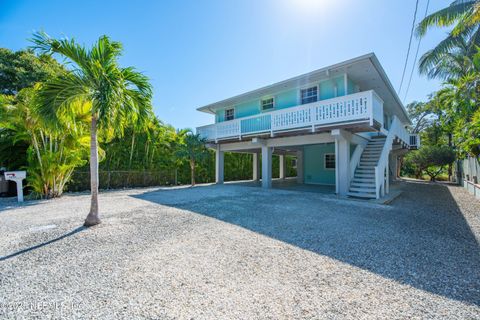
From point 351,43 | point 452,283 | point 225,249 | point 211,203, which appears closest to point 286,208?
point 211,203

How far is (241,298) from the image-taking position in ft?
7.48

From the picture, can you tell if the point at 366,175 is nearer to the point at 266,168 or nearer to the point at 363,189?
the point at 363,189

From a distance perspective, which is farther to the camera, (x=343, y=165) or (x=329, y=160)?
(x=329, y=160)

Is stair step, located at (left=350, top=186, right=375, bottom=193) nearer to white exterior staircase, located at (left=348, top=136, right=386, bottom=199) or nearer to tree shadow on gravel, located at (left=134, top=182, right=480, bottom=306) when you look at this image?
white exterior staircase, located at (left=348, top=136, right=386, bottom=199)

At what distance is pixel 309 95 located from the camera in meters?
10.9

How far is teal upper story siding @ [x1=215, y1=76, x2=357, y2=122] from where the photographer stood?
A: 983 cm

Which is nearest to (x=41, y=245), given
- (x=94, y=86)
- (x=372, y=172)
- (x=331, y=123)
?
(x=94, y=86)

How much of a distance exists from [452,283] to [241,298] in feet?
8.45

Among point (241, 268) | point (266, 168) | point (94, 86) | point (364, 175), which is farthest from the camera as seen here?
point (266, 168)

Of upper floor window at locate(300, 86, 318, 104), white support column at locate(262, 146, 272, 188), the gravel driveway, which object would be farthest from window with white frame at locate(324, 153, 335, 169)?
the gravel driveway

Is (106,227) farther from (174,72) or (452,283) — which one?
(174,72)

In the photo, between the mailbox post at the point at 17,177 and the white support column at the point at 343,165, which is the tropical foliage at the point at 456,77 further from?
the mailbox post at the point at 17,177

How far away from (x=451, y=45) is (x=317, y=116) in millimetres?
9877

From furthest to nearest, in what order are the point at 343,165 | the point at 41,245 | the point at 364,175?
the point at 364,175, the point at 343,165, the point at 41,245
